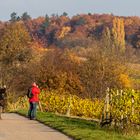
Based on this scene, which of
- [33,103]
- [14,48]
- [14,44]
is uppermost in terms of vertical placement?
[14,44]

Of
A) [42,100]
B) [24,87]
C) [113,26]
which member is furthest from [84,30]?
[42,100]

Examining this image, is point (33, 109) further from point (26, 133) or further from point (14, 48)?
point (14, 48)

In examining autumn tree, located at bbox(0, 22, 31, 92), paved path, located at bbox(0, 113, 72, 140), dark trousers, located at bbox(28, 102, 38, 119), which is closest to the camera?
paved path, located at bbox(0, 113, 72, 140)

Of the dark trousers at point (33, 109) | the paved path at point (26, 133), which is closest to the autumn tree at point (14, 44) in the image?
the dark trousers at point (33, 109)

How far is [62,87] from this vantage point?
52.4 meters

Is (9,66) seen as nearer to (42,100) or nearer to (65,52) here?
(65,52)

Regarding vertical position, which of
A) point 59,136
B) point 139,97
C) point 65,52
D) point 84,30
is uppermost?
point 84,30

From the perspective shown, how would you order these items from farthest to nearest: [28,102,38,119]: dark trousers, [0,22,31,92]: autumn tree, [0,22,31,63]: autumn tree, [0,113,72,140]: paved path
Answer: [0,22,31,63]: autumn tree, [0,22,31,92]: autumn tree, [28,102,38,119]: dark trousers, [0,113,72,140]: paved path

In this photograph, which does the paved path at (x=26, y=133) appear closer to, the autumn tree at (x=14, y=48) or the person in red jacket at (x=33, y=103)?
the person in red jacket at (x=33, y=103)

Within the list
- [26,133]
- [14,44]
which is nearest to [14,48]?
[14,44]

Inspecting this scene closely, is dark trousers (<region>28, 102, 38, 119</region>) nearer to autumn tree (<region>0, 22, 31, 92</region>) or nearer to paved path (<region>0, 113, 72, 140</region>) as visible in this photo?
paved path (<region>0, 113, 72, 140</region>)

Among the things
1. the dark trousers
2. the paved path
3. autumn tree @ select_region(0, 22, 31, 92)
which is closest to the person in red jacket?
the dark trousers

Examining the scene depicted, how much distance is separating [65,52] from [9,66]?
7.80m

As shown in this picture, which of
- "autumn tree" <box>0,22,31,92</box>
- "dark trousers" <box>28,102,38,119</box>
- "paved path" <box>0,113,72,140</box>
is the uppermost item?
"autumn tree" <box>0,22,31,92</box>
